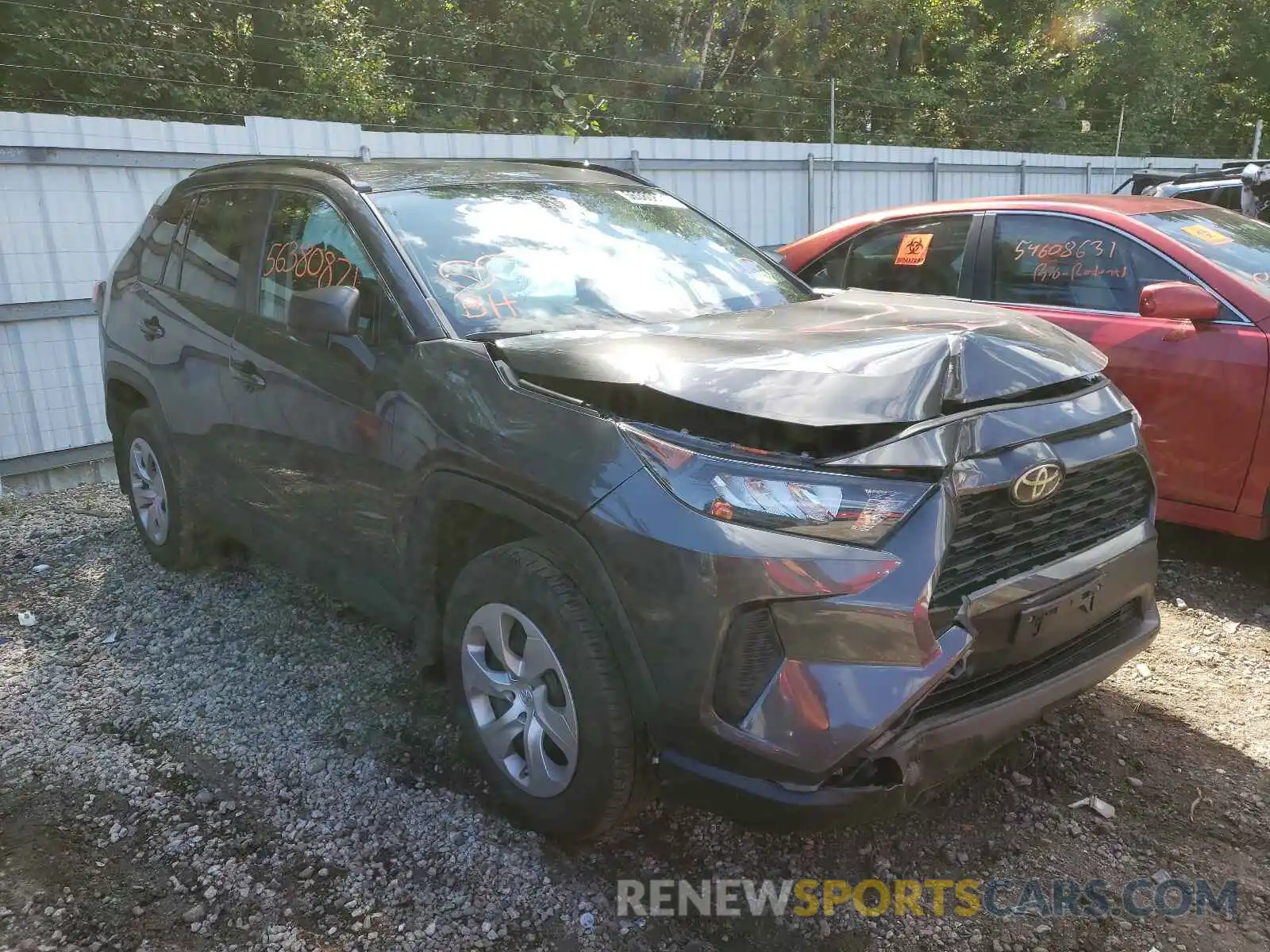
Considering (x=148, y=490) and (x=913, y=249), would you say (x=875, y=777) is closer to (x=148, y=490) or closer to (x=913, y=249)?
(x=913, y=249)

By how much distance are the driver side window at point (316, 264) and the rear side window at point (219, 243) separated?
0.64 feet

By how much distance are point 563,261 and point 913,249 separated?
2.75 meters

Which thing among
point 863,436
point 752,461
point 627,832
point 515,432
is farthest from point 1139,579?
point 515,432

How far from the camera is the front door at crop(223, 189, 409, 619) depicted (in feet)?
10.1

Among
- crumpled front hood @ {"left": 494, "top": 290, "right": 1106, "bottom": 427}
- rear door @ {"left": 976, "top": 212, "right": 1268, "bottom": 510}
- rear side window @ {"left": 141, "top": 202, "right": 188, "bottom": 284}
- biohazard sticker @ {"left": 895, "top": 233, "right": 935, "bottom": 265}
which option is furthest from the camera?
biohazard sticker @ {"left": 895, "top": 233, "right": 935, "bottom": 265}

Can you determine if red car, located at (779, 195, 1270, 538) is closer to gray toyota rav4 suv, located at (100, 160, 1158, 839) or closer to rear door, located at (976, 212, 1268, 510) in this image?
rear door, located at (976, 212, 1268, 510)

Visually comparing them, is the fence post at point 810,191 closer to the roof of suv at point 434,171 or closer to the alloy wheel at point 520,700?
the roof of suv at point 434,171

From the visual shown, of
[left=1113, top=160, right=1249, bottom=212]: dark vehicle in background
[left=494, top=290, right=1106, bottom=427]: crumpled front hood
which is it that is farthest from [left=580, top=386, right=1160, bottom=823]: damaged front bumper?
[left=1113, top=160, right=1249, bottom=212]: dark vehicle in background

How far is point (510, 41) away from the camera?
16656 millimetres

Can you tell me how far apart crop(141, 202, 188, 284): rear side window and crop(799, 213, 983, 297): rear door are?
3147 millimetres

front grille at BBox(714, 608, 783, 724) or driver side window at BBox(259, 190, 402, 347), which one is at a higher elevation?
driver side window at BBox(259, 190, 402, 347)

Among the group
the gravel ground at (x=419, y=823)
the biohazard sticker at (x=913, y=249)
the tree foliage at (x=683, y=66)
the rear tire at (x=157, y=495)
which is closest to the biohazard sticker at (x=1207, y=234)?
the biohazard sticker at (x=913, y=249)

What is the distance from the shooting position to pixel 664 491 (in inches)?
89.4

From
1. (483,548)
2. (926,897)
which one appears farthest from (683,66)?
(926,897)
